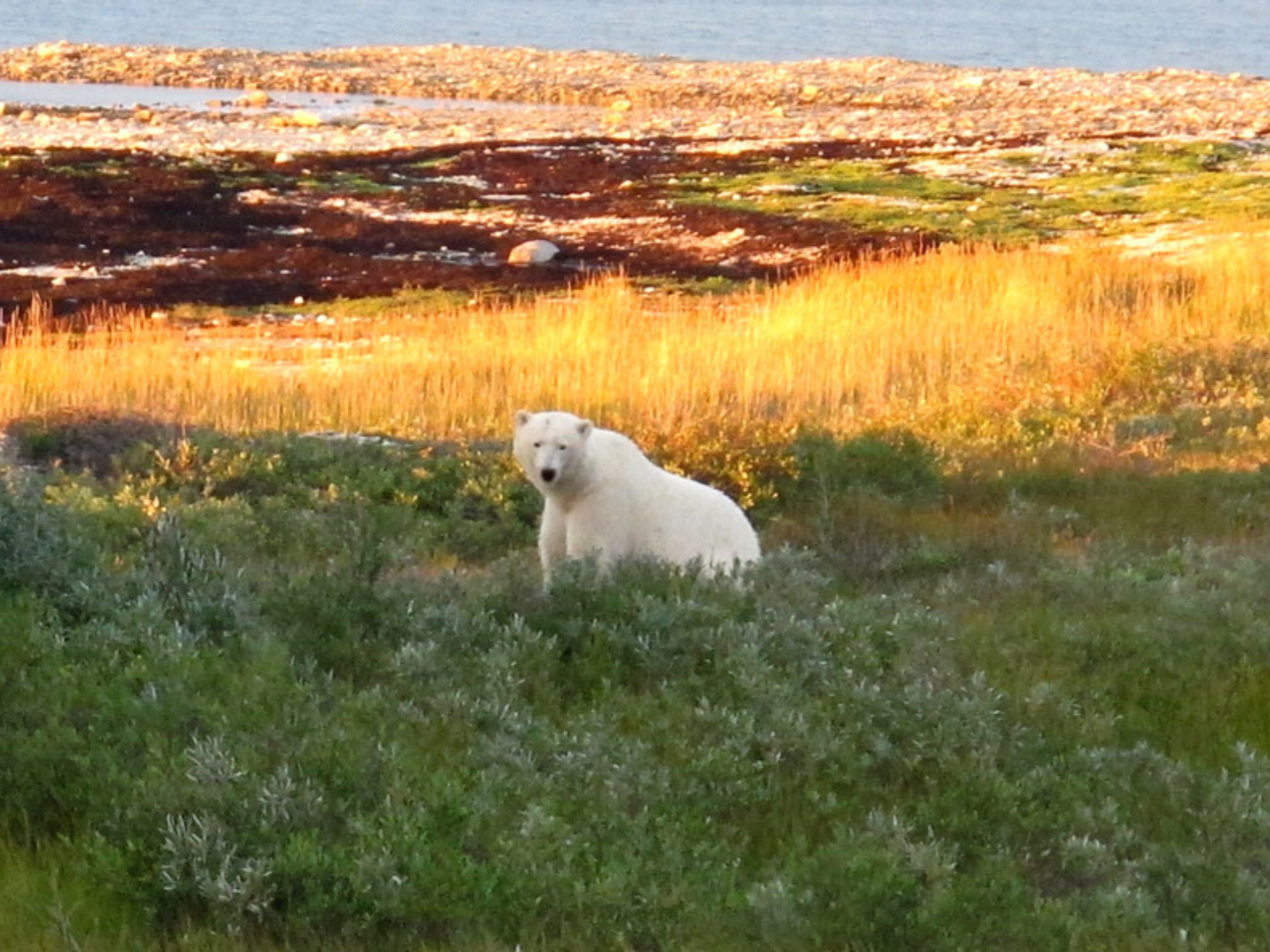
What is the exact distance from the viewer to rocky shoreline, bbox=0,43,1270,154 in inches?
1526

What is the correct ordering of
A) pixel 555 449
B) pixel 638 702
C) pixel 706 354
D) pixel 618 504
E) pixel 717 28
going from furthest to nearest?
pixel 717 28 → pixel 706 354 → pixel 618 504 → pixel 555 449 → pixel 638 702

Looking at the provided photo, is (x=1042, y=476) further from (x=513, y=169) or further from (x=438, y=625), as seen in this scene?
(x=513, y=169)

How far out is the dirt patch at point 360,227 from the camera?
22.2 m

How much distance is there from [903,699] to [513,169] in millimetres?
28714

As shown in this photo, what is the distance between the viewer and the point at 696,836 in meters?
4.68

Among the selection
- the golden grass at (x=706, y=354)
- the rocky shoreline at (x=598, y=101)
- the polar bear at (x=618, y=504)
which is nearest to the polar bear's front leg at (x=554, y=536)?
the polar bear at (x=618, y=504)

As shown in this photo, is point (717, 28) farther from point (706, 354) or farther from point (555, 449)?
point (555, 449)

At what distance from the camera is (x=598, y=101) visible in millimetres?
51438

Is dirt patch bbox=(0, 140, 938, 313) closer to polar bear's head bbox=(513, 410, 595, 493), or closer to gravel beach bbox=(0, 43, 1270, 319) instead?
gravel beach bbox=(0, 43, 1270, 319)

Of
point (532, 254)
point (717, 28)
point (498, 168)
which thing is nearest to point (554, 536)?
point (532, 254)

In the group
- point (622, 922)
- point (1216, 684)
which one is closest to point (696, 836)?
point (622, 922)

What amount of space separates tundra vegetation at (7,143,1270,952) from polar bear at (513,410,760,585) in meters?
0.60

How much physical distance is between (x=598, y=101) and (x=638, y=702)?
156 ft

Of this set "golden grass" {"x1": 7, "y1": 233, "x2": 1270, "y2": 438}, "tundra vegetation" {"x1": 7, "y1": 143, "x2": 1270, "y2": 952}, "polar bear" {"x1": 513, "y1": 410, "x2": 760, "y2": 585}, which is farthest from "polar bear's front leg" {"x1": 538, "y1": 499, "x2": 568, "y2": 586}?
"golden grass" {"x1": 7, "y1": 233, "x2": 1270, "y2": 438}
